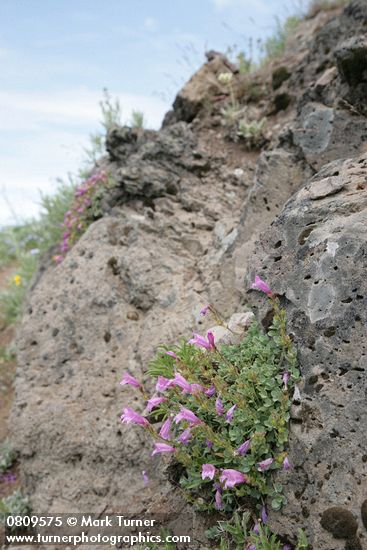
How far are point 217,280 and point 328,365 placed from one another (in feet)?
7.90

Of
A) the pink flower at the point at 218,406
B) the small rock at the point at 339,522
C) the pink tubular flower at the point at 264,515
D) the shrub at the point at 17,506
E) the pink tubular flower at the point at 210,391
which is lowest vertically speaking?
the shrub at the point at 17,506

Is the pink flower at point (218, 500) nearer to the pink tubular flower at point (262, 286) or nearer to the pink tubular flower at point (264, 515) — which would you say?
the pink tubular flower at point (264, 515)

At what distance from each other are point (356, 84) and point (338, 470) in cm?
388

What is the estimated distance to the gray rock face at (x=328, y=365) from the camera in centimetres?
277

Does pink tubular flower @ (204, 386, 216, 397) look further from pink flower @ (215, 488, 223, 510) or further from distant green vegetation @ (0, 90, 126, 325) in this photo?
distant green vegetation @ (0, 90, 126, 325)

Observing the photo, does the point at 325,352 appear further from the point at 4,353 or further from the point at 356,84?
the point at 4,353

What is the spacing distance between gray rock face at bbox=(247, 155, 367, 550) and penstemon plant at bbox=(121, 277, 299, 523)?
9 centimetres

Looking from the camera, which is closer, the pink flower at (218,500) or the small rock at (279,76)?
the pink flower at (218,500)

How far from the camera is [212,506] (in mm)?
3260

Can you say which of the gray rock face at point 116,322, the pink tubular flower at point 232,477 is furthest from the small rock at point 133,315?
the pink tubular flower at point 232,477

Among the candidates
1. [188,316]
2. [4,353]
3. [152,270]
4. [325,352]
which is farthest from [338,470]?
[4,353]

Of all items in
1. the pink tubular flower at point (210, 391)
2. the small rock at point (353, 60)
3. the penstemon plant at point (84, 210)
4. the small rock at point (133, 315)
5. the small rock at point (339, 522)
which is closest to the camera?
the small rock at point (339, 522)

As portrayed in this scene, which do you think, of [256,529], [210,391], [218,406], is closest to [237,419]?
[218,406]

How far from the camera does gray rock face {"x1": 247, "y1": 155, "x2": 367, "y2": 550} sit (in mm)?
2766
